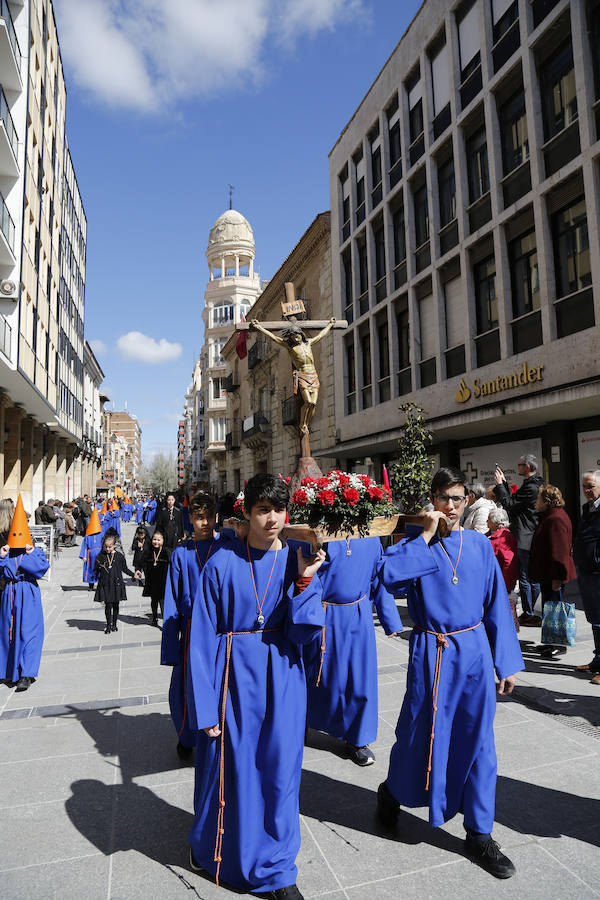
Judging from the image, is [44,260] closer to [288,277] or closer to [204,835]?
[288,277]

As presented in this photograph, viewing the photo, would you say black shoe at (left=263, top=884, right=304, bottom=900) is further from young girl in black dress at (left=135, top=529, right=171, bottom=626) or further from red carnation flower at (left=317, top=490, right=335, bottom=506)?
young girl in black dress at (left=135, top=529, right=171, bottom=626)

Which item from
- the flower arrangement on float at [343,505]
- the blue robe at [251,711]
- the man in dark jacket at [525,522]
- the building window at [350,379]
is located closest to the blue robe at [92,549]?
the man in dark jacket at [525,522]

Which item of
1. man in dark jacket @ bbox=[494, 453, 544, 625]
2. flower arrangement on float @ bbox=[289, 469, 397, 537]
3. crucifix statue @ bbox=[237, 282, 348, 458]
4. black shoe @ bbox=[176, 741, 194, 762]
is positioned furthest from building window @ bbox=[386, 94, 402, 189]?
black shoe @ bbox=[176, 741, 194, 762]

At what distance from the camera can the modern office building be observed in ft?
57.5

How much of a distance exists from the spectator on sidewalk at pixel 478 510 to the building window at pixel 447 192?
11.3m

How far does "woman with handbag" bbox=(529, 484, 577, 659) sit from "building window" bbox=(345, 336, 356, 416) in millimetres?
15542

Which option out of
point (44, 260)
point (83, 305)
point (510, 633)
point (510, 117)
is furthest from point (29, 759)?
point (83, 305)

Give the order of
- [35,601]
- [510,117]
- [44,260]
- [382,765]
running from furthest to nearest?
1. [44,260]
2. [510,117]
3. [35,601]
4. [382,765]

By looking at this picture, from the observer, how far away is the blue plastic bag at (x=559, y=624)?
6477 mm

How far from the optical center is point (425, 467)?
474 inches

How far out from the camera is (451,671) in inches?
128

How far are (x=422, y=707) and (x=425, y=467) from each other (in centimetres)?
902

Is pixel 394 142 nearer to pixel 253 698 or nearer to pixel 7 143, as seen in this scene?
pixel 7 143

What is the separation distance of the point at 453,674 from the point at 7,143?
60.5ft
